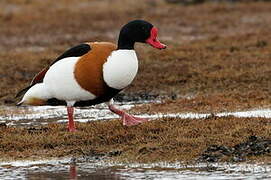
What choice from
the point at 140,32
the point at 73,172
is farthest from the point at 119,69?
the point at 73,172

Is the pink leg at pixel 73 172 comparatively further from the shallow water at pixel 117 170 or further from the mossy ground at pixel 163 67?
the mossy ground at pixel 163 67

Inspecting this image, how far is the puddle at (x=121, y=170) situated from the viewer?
934 centimetres

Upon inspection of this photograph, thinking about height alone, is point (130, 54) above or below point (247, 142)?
above

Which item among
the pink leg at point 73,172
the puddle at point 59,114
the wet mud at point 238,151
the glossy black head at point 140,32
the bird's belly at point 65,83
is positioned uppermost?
the glossy black head at point 140,32

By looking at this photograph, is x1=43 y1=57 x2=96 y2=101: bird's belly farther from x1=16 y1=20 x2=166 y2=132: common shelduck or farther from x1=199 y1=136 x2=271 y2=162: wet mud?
x1=199 y1=136 x2=271 y2=162: wet mud

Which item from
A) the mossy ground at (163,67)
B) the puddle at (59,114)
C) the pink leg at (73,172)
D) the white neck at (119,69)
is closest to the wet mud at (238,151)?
the mossy ground at (163,67)

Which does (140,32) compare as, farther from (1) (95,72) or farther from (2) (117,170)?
(2) (117,170)

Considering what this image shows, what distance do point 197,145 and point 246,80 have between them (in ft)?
22.8

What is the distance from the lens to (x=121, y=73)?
11.4 m

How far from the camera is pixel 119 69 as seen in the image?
11.4 m

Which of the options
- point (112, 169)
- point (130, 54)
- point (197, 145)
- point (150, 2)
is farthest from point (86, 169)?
point (150, 2)

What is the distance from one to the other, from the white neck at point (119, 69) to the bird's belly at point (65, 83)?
0.38 meters

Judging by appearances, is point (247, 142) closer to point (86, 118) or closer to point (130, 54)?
point (130, 54)

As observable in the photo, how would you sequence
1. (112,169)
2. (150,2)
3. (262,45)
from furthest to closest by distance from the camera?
(150,2) → (262,45) → (112,169)
